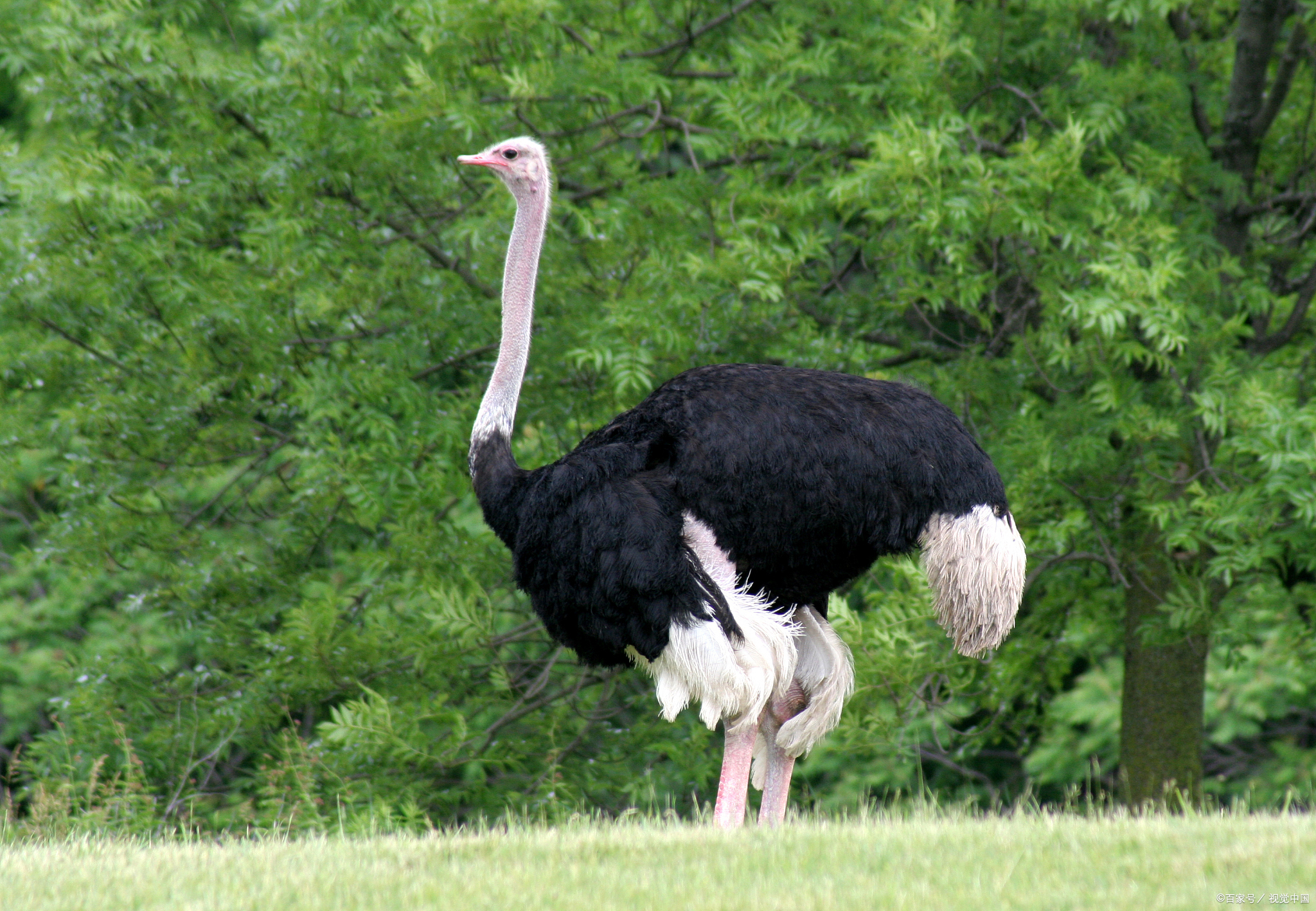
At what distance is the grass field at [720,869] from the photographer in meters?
3.65

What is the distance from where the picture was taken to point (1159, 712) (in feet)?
26.8

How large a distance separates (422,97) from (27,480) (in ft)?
21.6

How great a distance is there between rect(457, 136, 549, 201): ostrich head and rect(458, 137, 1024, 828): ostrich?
1.18m

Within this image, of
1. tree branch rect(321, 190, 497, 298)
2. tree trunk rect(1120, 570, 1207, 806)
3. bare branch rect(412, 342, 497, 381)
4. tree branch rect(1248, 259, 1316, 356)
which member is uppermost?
tree branch rect(321, 190, 497, 298)

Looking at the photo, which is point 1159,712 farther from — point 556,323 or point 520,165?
point 520,165

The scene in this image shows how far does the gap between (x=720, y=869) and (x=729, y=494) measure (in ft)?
4.50

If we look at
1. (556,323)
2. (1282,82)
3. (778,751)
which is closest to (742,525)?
(778,751)

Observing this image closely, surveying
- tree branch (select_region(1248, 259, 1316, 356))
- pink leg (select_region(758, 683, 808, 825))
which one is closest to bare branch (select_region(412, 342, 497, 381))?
pink leg (select_region(758, 683, 808, 825))

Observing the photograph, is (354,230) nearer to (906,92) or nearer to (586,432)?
(586,432)

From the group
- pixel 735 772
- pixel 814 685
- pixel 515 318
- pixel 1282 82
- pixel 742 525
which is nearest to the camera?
pixel 742 525

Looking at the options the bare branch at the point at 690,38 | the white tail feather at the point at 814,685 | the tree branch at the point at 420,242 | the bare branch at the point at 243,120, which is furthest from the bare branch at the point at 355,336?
the white tail feather at the point at 814,685

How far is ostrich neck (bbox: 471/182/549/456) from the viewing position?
18.7 feet

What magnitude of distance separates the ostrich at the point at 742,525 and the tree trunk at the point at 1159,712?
10.1 feet

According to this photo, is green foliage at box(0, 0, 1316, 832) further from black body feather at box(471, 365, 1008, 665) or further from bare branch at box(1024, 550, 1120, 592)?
black body feather at box(471, 365, 1008, 665)
